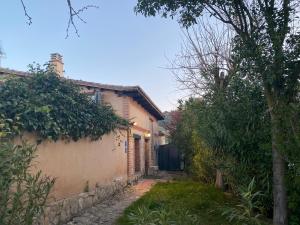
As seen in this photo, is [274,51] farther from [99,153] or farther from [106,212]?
[99,153]

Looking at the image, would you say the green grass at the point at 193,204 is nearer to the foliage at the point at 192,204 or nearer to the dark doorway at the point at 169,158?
the foliage at the point at 192,204

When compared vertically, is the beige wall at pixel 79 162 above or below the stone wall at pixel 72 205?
above

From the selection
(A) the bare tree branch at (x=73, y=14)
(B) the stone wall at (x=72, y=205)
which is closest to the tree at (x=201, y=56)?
(B) the stone wall at (x=72, y=205)

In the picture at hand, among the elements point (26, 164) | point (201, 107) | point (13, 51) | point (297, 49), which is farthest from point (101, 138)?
point (297, 49)

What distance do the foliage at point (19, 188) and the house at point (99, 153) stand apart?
1.27 metres

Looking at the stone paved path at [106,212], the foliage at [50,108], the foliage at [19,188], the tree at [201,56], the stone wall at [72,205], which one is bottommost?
the stone paved path at [106,212]

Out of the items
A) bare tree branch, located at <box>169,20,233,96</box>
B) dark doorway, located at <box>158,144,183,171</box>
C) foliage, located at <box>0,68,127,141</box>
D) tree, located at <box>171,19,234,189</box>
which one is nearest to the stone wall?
foliage, located at <box>0,68,127,141</box>

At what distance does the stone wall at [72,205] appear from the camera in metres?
7.22

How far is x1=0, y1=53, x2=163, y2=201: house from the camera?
8.02 metres

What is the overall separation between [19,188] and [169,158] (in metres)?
21.3

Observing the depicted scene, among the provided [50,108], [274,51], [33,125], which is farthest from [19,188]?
[274,51]

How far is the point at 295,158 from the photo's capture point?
4.82 m

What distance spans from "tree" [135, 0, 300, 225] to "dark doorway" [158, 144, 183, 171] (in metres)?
18.4

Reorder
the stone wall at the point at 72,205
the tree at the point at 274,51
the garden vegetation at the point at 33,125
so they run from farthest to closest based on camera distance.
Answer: the stone wall at the point at 72,205, the tree at the point at 274,51, the garden vegetation at the point at 33,125
